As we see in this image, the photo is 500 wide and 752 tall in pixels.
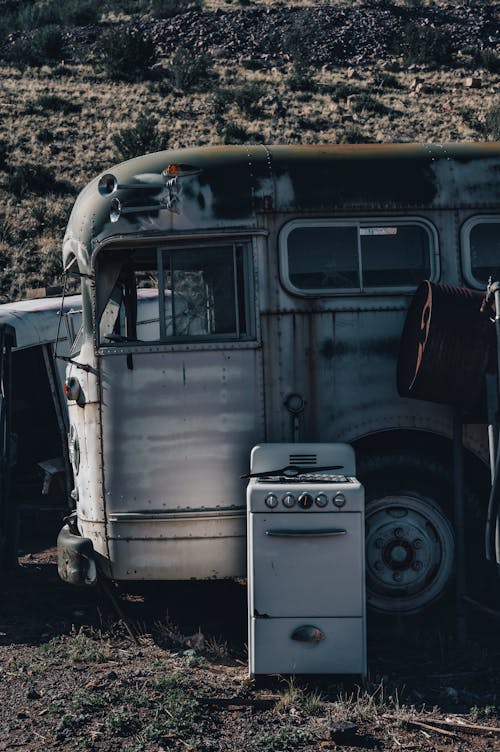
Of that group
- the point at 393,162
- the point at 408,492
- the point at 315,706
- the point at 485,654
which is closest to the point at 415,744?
the point at 315,706

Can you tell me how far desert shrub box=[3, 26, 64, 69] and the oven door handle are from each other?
3634 centimetres

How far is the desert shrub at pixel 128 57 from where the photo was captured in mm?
36969

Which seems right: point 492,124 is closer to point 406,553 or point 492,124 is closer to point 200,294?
point 200,294

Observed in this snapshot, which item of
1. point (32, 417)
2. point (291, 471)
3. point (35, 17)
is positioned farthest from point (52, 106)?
point (291, 471)

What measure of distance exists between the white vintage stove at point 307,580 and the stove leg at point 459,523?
3.34ft

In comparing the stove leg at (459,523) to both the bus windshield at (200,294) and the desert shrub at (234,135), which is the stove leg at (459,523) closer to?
the bus windshield at (200,294)

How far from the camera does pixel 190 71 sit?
3556cm

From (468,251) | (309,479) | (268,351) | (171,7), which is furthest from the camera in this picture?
(171,7)

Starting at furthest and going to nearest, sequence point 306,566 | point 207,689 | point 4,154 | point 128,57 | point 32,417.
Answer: point 128,57
point 4,154
point 32,417
point 306,566
point 207,689

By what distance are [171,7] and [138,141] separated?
2227 cm

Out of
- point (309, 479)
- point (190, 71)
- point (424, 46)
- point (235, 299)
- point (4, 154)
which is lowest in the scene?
point (309, 479)

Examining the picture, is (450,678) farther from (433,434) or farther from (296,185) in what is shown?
(296,185)

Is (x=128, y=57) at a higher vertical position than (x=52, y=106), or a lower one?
higher

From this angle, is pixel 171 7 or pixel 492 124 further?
pixel 171 7
